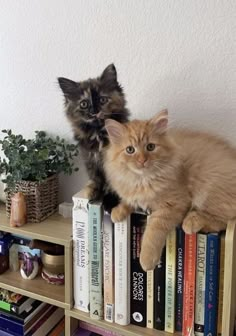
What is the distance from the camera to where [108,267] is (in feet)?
2.86

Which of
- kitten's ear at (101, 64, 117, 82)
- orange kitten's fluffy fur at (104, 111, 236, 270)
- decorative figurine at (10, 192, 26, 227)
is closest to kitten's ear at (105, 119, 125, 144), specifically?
orange kitten's fluffy fur at (104, 111, 236, 270)

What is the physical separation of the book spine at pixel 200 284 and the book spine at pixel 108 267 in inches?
8.1

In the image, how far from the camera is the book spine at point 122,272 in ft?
2.73

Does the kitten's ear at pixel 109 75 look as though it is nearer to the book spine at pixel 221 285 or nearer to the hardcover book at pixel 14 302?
the book spine at pixel 221 285

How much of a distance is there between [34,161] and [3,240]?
0.99 feet

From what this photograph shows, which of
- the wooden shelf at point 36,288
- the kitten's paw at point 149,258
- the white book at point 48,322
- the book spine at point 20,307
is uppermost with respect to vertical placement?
the kitten's paw at point 149,258

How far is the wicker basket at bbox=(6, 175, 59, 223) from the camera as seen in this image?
1022 mm

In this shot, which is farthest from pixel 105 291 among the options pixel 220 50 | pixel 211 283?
pixel 220 50

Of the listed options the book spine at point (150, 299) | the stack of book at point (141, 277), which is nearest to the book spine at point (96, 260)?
the stack of book at point (141, 277)

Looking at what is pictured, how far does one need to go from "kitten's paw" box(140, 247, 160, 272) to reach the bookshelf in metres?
0.15

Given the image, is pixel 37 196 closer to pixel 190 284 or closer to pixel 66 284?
pixel 66 284

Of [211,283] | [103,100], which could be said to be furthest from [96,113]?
[211,283]

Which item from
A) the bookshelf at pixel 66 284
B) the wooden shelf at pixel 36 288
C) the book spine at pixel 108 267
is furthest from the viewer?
the wooden shelf at pixel 36 288

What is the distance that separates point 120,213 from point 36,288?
413 millimetres
